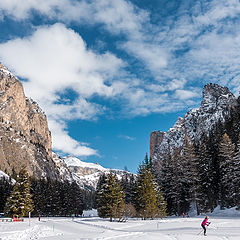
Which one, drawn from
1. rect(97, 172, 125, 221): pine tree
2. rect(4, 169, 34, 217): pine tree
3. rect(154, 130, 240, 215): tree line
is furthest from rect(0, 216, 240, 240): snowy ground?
rect(4, 169, 34, 217): pine tree

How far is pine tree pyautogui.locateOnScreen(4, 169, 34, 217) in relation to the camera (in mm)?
43969

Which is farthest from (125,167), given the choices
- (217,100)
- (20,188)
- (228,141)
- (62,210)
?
(217,100)

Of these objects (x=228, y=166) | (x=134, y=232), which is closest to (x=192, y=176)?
(x=228, y=166)

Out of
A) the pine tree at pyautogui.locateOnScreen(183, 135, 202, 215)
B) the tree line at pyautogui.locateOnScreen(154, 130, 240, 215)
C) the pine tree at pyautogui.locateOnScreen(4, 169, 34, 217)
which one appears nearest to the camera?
the tree line at pyautogui.locateOnScreen(154, 130, 240, 215)

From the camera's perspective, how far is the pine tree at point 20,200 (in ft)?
144

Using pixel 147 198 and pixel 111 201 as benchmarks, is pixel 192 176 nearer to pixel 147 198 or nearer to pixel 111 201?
pixel 147 198

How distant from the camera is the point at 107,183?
125ft

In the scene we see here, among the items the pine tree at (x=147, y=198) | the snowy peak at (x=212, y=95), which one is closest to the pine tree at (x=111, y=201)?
the pine tree at (x=147, y=198)

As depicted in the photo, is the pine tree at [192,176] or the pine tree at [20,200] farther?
the pine tree at [20,200]

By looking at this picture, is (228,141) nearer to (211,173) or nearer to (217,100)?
(211,173)

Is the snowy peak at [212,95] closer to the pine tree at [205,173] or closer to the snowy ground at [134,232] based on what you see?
the pine tree at [205,173]

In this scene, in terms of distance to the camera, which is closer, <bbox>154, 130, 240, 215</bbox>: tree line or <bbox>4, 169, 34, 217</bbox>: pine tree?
<bbox>154, 130, 240, 215</bbox>: tree line

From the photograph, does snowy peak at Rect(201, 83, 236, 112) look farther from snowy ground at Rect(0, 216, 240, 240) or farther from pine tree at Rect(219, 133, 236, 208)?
snowy ground at Rect(0, 216, 240, 240)

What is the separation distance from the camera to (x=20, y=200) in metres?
44.4
